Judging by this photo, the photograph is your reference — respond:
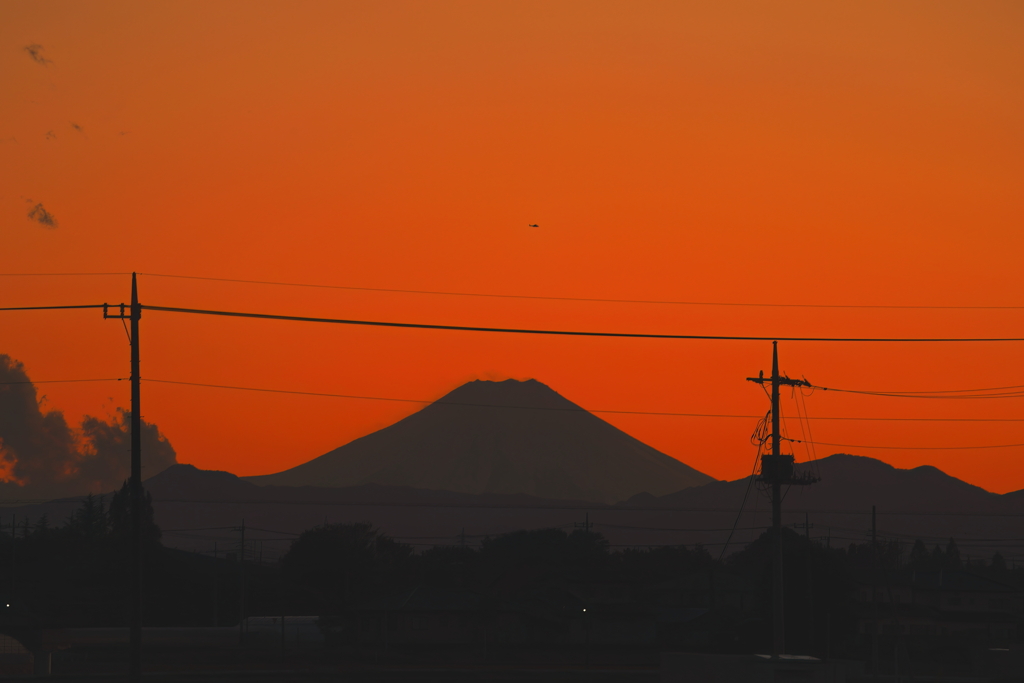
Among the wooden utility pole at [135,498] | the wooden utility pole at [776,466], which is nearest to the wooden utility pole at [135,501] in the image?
the wooden utility pole at [135,498]

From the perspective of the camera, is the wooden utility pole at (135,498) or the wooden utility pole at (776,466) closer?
the wooden utility pole at (135,498)

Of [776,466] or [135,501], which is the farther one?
[776,466]

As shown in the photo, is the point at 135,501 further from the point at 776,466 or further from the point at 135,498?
the point at 776,466

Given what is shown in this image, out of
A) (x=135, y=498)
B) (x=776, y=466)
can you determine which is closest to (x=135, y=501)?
(x=135, y=498)

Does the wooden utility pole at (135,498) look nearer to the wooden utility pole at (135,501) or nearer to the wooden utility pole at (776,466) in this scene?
the wooden utility pole at (135,501)

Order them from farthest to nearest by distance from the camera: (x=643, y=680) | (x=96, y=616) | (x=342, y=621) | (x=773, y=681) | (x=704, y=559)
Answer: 1. (x=704, y=559)
2. (x=96, y=616)
3. (x=342, y=621)
4. (x=643, y=680)
5. (x=773, y=681)

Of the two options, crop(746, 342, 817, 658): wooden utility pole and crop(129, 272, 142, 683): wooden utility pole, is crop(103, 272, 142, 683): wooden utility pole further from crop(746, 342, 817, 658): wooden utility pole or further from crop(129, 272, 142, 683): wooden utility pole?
crop(746, 342, 817, 658): wooden utility pole

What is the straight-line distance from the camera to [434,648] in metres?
107

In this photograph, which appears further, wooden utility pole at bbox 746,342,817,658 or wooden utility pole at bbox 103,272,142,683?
wooden utility pole at bbox 746,342,817,658

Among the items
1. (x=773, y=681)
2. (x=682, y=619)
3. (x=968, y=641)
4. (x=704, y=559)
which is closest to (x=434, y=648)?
(x=682, y=619)

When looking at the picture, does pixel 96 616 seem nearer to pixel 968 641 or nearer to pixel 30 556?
pixel 30 556

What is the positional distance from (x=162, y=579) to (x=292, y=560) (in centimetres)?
2853

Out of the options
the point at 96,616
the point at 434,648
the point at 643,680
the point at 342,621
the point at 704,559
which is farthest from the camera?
the point at 704,559

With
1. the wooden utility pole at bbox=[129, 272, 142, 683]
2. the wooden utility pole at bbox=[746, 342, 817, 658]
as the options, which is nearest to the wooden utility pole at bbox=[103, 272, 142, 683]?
the wooden utility pole at bbox=[129, 272, 142, 683]
